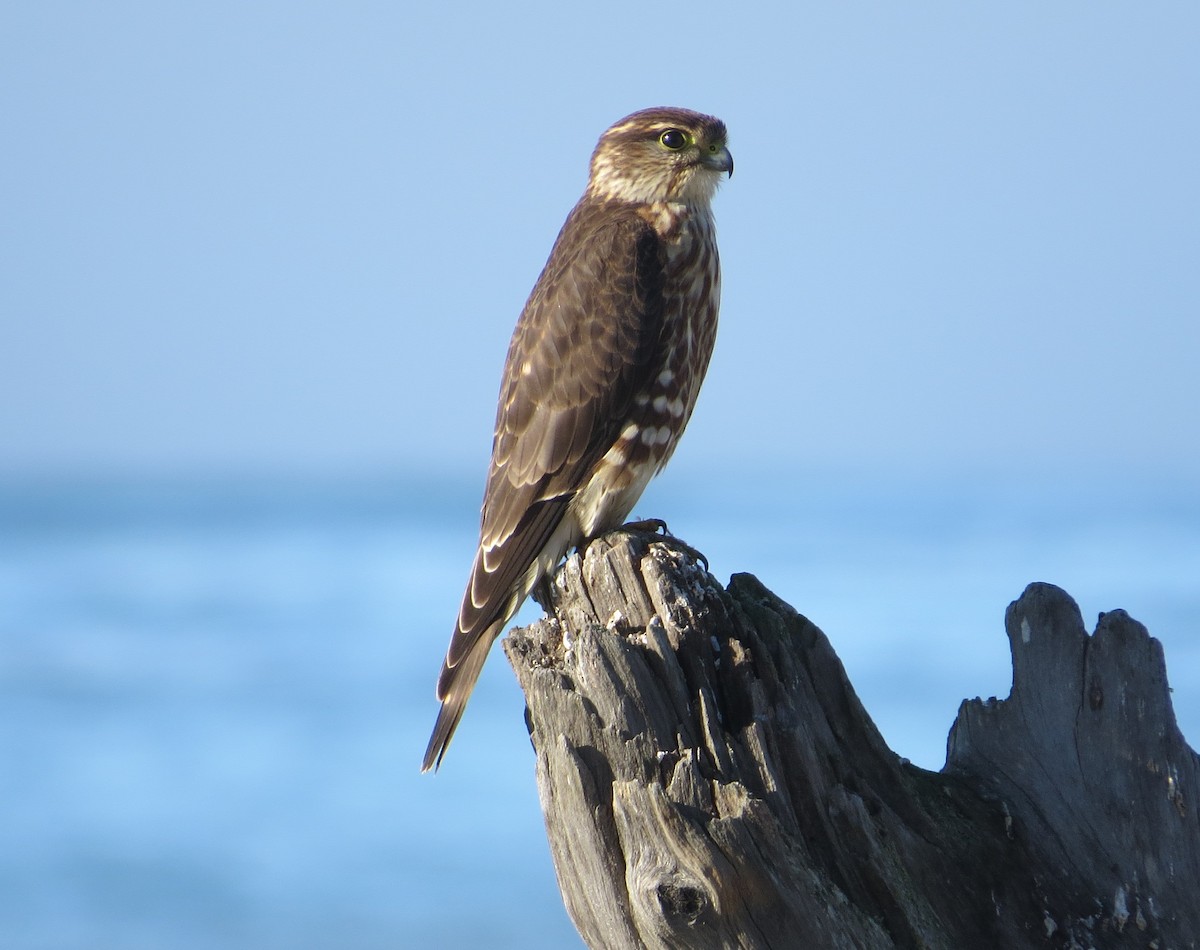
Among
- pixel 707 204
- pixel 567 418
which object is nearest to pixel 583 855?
pixel 567 418

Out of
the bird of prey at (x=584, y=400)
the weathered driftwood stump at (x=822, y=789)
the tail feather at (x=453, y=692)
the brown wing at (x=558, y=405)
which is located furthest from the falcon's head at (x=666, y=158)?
the weathered driftwood stump at (x=822, y=789)

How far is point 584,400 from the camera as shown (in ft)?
12.4

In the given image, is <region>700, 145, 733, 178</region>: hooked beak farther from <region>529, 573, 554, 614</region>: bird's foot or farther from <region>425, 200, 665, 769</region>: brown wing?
<region>529, 573, 554, 614</region>: bird's foot

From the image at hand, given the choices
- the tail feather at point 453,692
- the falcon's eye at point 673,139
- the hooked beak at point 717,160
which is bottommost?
the tail feather at point 453,692

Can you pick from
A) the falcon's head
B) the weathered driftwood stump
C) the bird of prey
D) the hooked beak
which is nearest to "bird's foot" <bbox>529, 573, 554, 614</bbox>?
the bird of prey

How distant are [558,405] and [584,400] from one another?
0.26 ft

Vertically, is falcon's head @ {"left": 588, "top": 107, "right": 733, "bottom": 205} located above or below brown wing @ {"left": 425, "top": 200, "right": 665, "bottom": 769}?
above

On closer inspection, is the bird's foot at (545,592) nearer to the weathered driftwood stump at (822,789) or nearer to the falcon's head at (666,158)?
the weathered driftwood stump at (822,789)

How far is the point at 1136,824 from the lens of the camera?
263 cm

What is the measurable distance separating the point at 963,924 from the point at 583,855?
0.77m

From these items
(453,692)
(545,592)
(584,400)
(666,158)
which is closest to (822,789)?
(453,692)

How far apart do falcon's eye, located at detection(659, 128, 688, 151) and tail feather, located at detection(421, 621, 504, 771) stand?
1.69 m

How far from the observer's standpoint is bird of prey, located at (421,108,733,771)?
3693 mm

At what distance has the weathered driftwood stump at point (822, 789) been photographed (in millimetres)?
2309
